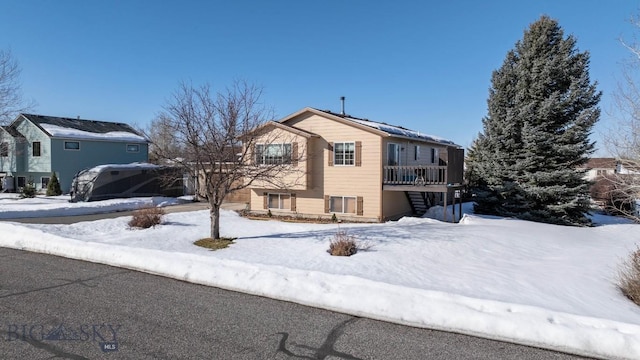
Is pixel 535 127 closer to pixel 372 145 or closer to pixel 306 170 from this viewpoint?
pixel 372 145

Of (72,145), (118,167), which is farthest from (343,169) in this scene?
(72,145)

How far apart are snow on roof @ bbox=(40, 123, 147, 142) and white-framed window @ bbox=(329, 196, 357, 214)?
23375mm

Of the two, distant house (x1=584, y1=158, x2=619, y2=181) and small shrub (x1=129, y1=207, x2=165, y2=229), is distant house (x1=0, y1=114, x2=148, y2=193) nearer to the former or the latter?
small shrub (x1=129, y1=207, x2=165, y2=229)

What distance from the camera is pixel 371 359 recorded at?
4.52 metres

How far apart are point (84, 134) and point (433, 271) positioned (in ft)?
106

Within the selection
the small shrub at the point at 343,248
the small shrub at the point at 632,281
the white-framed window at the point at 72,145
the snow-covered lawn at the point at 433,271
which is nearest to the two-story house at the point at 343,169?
the snow-covered lawn at the point at 433,271

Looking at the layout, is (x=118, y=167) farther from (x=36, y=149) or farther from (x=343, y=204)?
(x=343, y=204)

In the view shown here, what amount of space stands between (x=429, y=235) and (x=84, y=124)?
33376 mm

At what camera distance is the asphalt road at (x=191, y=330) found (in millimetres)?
Result: 4648

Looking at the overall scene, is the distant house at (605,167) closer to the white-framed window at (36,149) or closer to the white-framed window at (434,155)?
the white-framed window at (434,155)

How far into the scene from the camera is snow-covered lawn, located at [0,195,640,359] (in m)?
5.37

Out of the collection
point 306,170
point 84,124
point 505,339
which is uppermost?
point 84,124

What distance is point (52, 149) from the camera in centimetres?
2953

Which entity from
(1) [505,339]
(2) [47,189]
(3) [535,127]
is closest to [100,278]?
(1) [505,339]
